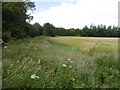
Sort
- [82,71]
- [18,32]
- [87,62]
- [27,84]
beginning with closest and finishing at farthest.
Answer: [27,84] < [82,71] < [87,62] < [18,32]

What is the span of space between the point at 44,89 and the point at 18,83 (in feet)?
1.86

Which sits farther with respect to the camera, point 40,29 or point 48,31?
point 48,31

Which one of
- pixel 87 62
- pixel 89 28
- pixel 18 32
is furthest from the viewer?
pixel 89 28

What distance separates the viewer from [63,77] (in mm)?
6875

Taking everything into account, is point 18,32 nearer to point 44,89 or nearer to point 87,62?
point 87,62

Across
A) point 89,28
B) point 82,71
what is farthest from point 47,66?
point 89,28

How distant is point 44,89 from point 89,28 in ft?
333

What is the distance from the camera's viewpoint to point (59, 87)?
6.39 m

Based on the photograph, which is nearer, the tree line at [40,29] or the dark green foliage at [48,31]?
the tree line at [40,29]

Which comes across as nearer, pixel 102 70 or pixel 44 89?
pixel 44 89

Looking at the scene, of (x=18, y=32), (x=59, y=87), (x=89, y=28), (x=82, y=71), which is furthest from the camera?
(x=89, y=28)

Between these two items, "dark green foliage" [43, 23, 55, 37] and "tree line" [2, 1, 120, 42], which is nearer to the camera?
"tree line" [2, 1, 120, 42]

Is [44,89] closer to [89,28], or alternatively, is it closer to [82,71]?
[82,71]

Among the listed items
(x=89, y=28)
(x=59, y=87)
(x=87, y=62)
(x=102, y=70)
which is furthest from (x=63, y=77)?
(x=89, y=28)
